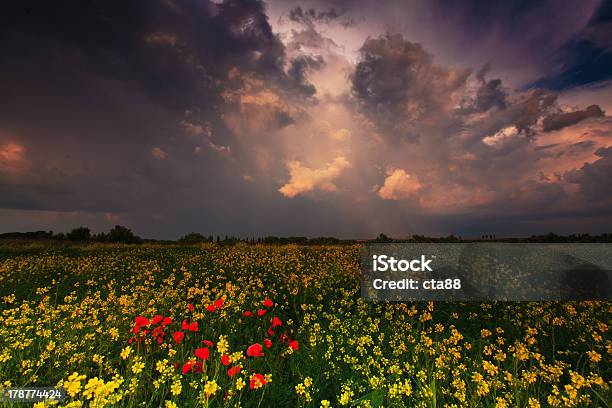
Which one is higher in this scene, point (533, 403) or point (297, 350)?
point (297, 350)

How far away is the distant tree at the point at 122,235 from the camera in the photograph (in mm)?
30602

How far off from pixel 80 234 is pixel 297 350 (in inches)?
1271

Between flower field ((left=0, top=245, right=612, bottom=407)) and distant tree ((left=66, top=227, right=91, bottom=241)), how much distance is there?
2158 cm

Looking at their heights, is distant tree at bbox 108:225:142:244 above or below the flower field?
above

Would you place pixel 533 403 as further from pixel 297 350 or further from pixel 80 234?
pixel 80 234

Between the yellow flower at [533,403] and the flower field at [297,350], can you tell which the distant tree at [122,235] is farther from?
the yellow flower at [533,403]

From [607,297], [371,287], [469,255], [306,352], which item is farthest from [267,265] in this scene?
[607,297]

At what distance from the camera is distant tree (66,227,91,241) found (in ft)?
98.4

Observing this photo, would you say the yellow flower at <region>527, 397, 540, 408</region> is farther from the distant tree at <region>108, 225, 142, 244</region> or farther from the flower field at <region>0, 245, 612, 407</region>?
the distant tree at <region>108, 225, 142, 244</region>

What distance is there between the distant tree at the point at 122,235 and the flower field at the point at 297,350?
67.6ft

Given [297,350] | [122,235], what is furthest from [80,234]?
[297,350]

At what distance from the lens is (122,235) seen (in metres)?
31.3

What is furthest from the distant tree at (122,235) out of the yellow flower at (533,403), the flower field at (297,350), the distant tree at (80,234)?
the yellow flower at (533,403)

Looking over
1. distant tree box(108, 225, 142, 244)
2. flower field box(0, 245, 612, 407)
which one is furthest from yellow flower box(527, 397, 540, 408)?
distant tree box(108, 225, 142, 244)
